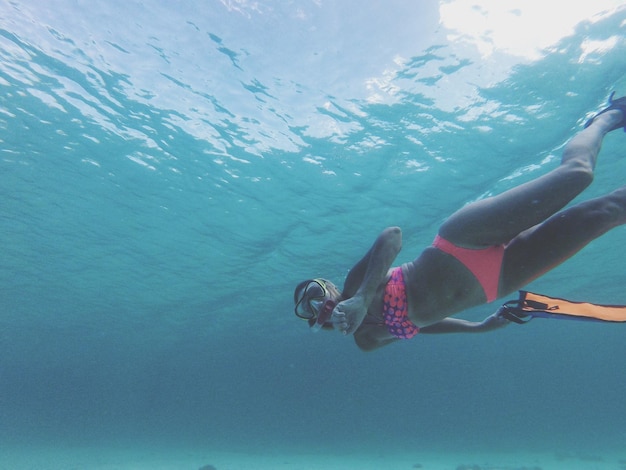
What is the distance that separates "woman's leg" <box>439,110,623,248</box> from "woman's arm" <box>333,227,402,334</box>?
539 mm


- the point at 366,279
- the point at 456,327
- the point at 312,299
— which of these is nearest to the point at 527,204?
the point at 366,279

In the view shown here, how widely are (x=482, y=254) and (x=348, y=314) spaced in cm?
138

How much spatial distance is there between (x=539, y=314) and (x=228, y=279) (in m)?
23.5

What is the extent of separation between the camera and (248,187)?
15781mm

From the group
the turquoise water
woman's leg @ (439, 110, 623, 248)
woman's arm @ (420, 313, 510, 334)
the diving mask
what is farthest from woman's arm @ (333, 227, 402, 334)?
the turquoise water

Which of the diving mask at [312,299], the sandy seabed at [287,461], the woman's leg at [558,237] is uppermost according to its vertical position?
the woman's leg at [558,237]

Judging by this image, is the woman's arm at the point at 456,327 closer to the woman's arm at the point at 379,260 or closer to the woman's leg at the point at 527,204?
the woman's leg at the point at 527,204

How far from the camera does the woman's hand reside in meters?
3.04

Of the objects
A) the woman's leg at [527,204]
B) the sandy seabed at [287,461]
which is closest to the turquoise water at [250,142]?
the woman's leg at [527,204]

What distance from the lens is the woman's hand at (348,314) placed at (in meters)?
3.04

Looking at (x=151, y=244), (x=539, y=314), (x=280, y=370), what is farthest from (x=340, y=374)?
(x=539, y=314)

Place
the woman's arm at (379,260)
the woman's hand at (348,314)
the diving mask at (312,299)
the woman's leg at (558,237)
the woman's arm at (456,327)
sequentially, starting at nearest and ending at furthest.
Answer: the woman's hand at (348,314) < the woman's leg at (558,237) < the woman's arm at (379,260) < the diving mask at (312,299) < the woman's arm at (456,327)

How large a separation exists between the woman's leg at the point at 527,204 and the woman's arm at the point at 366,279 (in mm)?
539

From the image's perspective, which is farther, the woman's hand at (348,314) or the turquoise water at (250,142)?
the turquoise water at (250,142)
